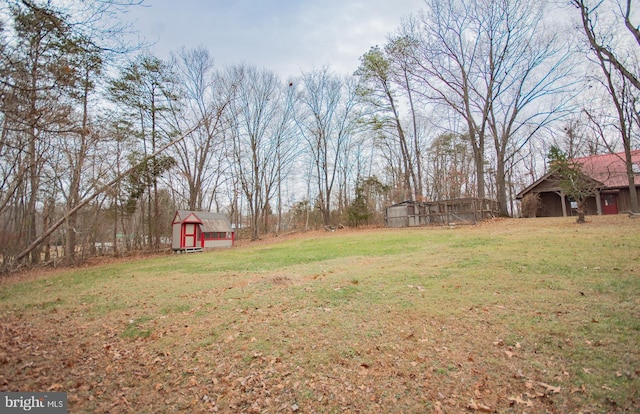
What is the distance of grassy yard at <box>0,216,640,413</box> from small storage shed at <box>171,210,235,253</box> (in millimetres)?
13066

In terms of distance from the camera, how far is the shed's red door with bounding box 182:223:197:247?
19.5 m

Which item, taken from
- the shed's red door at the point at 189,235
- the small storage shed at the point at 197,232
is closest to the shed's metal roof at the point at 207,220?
the small storage shed at the point at 197,232

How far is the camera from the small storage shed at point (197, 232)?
1955 centimetres

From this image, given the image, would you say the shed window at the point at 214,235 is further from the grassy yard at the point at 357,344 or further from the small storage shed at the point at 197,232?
the grassy yard at the point at 357,344

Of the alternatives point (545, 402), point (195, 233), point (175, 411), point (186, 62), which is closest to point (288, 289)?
point (175, 411)

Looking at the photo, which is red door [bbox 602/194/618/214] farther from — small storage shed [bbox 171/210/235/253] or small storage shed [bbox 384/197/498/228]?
small storage shed [bbox 171/210/235/253]

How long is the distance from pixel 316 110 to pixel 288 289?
26.1m

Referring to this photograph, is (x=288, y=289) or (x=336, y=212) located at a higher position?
(x=336, y=212)

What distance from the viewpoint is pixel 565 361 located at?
2971 mm

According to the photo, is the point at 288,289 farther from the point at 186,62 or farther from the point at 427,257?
the point at 186,62

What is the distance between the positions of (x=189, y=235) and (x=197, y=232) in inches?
24.8
